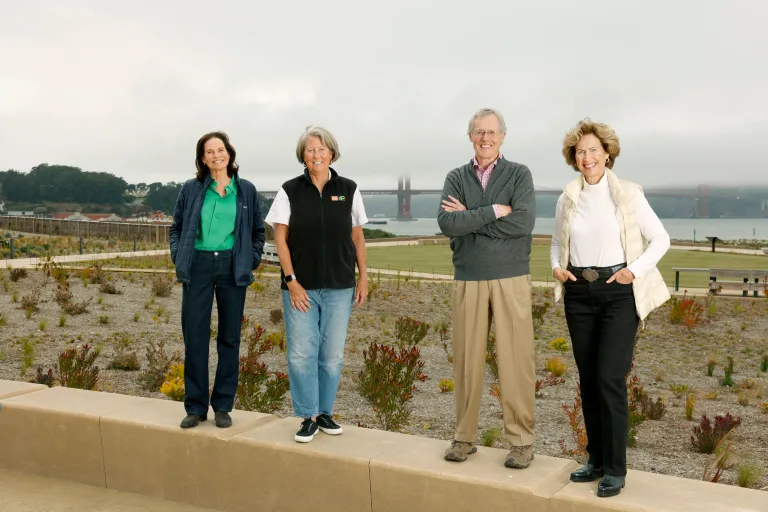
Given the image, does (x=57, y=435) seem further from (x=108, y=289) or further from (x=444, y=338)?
(x=108, y=289)

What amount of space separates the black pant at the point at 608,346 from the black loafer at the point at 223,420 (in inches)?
73.6

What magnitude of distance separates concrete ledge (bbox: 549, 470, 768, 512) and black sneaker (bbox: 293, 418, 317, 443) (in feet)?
4.16

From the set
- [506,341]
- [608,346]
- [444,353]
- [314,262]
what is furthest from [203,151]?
[444,353]

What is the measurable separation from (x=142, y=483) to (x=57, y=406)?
0.74 meters

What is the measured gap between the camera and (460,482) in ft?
11.5

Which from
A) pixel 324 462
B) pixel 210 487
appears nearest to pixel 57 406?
pixel 210 487

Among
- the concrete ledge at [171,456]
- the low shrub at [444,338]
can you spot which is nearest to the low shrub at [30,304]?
the low shrub at [444,338]

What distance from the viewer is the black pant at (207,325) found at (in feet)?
14.1

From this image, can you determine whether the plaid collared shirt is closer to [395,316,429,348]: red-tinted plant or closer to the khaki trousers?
the khaki trousers

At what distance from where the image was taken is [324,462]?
384 centimetres

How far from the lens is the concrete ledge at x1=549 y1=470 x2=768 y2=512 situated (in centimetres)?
314

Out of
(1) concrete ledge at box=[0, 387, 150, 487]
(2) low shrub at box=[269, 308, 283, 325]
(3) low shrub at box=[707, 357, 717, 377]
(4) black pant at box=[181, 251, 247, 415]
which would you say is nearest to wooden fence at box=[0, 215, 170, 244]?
(2) low shrub at box=[269, 308, 283, 325]

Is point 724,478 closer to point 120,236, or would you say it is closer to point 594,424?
point 594,424

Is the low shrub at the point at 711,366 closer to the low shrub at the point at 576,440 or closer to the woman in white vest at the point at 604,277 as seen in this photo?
the low shrub at the point at 576,440
